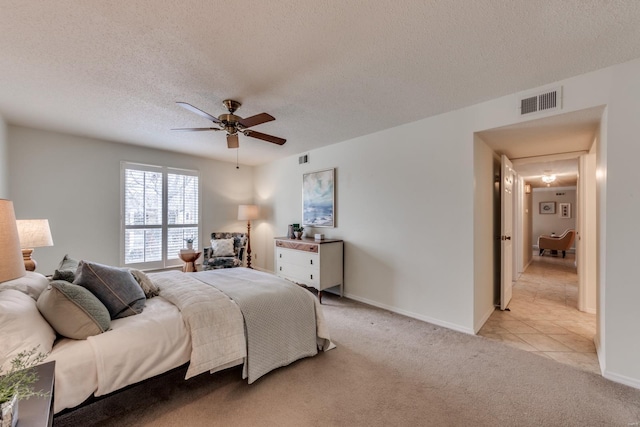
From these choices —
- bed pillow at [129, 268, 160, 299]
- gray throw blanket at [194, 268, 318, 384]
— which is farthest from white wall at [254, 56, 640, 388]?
bed pillow at [129, 268, 160, 299]

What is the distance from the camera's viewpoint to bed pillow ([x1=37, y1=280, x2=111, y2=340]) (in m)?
1.56

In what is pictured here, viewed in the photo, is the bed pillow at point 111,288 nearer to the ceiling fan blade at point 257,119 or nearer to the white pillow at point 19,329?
the white pillow at point 19,329

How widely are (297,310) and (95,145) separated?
429 centimetres

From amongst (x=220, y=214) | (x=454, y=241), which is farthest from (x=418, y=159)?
(x=220, y=214)

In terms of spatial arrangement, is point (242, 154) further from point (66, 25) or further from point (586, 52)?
point (586, 52)

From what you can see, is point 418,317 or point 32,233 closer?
point 32,233

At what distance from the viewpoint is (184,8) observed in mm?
1564

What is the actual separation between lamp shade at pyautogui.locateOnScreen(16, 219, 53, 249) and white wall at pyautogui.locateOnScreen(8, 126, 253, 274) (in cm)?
153

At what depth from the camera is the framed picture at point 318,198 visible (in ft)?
14.5

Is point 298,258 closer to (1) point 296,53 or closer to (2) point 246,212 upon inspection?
(2) point 246,212

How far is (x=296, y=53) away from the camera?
200 centimetres

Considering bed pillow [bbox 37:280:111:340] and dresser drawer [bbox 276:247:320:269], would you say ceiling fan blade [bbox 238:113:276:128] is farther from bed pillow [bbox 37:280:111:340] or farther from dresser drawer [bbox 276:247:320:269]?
dresser drawer [bbox 276:247:320:269]

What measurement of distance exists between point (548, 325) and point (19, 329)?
469cm

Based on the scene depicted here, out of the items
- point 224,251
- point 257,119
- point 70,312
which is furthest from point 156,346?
point 224,251
